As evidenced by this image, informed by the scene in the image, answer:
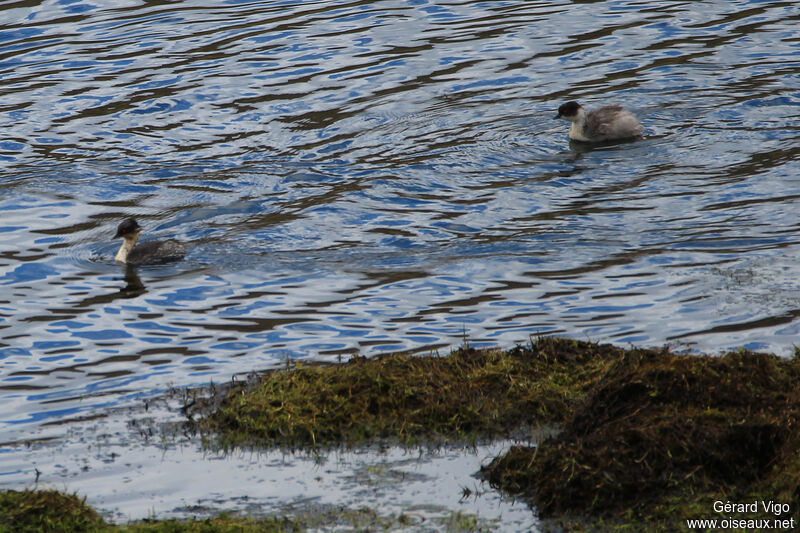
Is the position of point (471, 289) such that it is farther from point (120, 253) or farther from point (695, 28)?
point (695, 28)

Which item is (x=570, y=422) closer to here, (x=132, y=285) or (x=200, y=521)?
(x=200, y=521)

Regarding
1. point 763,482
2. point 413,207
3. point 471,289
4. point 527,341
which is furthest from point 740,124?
point 763,482

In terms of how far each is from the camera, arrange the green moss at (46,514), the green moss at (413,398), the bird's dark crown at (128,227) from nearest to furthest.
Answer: the green moss at (46,514) < the green moss at (413,398) < the bird's dark crown at (128,227)

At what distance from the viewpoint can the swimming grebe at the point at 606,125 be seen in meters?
15.9

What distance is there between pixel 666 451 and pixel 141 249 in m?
7.83

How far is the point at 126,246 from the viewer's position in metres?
13.2

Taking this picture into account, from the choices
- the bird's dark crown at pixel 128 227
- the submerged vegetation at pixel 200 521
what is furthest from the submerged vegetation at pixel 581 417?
the bird's dark crown at pixel 128 227

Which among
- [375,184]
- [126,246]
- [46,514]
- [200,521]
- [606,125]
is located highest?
[46,514]

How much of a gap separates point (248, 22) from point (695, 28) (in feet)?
28.1

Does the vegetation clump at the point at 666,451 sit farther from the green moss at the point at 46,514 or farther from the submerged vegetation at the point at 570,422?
the green moss at the point at 46,514

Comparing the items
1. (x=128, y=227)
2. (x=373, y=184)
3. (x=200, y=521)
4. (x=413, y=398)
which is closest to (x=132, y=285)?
(x=128, y=227)

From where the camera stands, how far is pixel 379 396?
828 centimetres

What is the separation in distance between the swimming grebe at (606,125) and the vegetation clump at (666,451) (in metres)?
8.75

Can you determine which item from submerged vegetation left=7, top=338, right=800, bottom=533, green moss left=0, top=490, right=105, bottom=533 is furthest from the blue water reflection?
green moss left=0, top=490, right=105, bottom=533
